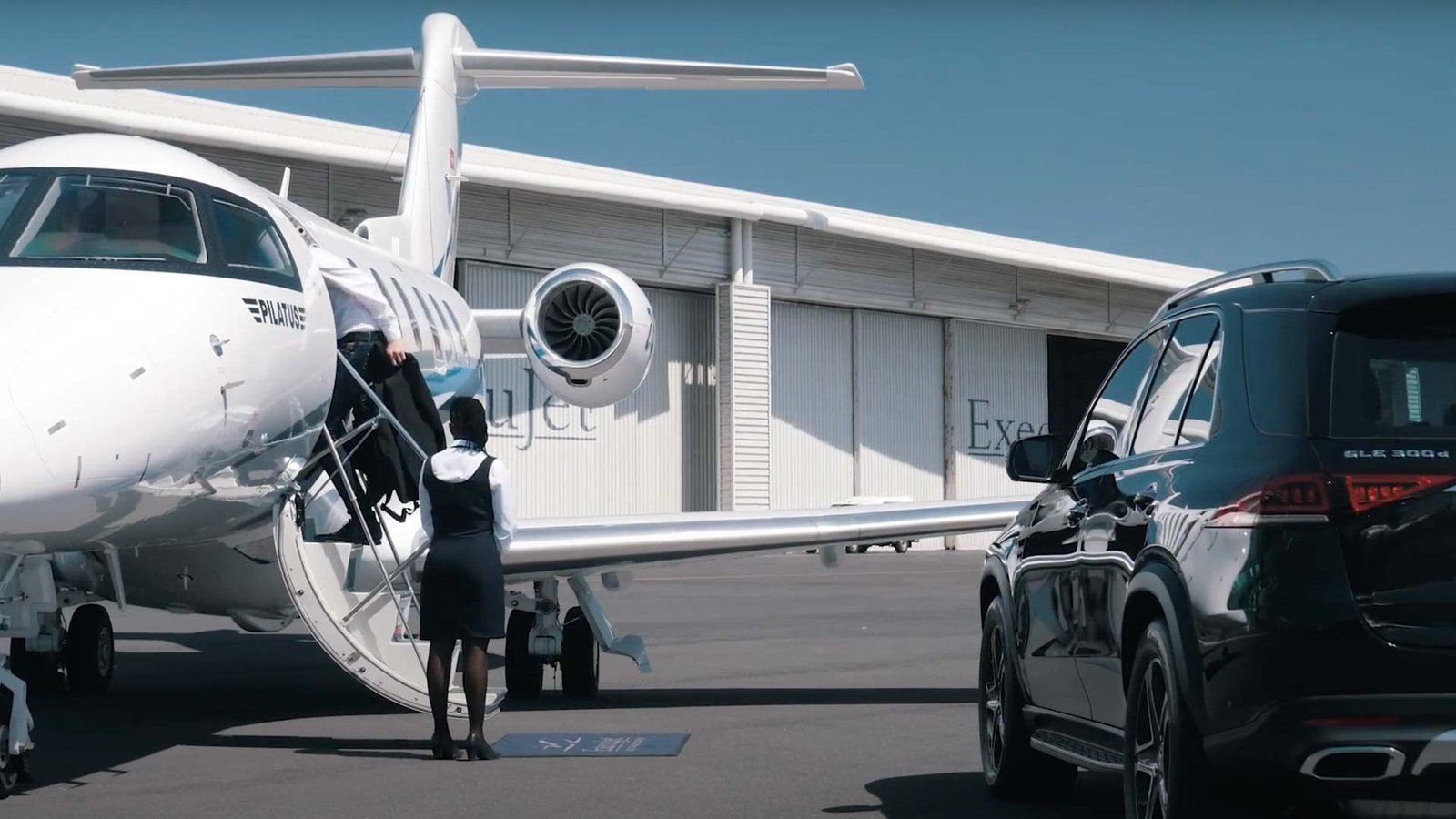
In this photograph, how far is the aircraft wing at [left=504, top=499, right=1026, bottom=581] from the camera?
11.5 m

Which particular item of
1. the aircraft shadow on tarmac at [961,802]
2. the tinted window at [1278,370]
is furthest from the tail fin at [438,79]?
the tinted window at [1278,370]

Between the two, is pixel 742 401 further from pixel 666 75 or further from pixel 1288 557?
pixel 1288 557

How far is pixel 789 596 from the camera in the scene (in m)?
25.9

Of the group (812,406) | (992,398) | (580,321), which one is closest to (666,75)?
(580,321)

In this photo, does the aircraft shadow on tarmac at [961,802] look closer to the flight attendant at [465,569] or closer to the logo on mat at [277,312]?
the flight attendant at [465,569]

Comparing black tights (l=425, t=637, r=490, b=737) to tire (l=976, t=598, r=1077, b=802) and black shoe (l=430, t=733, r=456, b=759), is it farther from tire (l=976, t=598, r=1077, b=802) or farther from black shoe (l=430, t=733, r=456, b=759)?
tire (l=976, t=598, r=1077, b=802)

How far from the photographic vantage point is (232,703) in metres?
11.9

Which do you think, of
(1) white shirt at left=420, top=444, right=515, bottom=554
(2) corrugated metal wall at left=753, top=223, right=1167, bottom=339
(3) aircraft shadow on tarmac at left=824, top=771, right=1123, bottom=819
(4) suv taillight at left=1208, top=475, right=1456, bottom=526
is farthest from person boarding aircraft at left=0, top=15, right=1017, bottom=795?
(2) corrugated metal wall at left=753, top=223, right=1167, bottom=339

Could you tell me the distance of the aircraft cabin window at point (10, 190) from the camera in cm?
826

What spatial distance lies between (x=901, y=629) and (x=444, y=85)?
772cm

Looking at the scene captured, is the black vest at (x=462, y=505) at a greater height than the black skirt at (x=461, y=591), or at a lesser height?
greater

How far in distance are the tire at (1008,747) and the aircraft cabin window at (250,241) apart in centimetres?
432

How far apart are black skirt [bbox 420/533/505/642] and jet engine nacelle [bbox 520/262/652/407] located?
612 cm

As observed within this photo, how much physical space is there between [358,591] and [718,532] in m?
2.76
